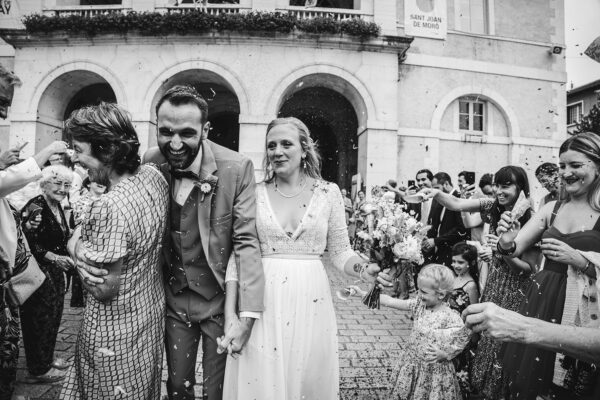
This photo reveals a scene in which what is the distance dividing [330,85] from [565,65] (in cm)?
979

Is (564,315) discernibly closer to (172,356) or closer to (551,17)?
(172,356)

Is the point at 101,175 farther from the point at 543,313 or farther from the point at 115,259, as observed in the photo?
the point at 543,313

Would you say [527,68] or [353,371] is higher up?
[527,68]

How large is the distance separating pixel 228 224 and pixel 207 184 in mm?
282

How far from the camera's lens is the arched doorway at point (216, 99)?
42.2 feet

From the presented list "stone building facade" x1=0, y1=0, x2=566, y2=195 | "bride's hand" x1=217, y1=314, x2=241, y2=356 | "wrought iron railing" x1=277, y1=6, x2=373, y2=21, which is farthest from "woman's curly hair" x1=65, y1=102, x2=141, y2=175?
"wrought iron railing" x1=277, y1=6, x2=373, y2=21

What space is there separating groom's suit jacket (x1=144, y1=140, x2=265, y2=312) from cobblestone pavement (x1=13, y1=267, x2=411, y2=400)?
2.00 metres

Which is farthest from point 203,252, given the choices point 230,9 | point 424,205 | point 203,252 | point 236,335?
point 230,9

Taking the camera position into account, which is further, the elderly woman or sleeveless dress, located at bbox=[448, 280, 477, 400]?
sleeveless dress, located at bbox=[448, 280, 477, 400]

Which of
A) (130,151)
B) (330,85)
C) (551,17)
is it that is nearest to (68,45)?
(330,85)

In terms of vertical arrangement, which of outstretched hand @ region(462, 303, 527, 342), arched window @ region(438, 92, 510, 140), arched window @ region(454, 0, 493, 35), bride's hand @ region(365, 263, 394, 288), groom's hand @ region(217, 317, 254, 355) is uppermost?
arched window @ region(454, 0, 493, 35)

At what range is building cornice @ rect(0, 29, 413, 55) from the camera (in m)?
12.3

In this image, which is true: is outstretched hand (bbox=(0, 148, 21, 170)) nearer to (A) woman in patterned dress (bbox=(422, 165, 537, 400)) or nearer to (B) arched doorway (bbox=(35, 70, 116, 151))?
(A) woman in patterned dress (bbox=(422, 165, 537, 400))

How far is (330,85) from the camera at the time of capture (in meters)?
13.6
